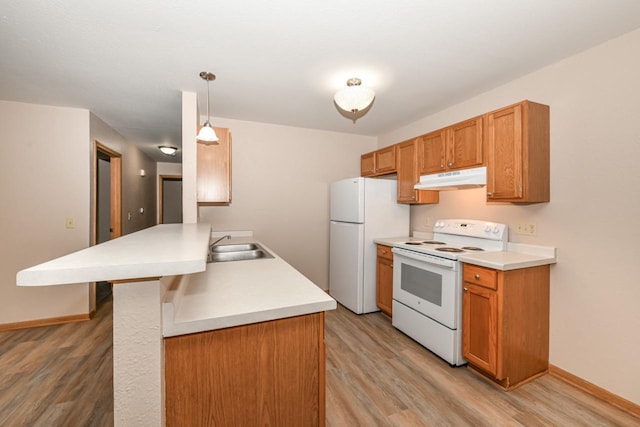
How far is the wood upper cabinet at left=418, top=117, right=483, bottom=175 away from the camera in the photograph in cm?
245

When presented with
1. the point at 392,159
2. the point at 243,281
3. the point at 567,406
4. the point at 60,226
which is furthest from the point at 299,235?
the point at 567,406

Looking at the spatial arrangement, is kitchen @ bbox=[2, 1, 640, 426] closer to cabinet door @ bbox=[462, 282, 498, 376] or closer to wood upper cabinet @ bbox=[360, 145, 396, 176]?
cabinet door @ bbox=[462, 282, 498, 376]

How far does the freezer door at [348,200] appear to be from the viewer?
329 cm

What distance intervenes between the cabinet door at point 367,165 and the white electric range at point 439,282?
1.22 metres

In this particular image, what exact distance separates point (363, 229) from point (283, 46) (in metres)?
2.05

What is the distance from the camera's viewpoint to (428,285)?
2.51m

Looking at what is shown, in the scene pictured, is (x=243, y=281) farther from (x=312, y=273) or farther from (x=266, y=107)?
(x=312, y=273)

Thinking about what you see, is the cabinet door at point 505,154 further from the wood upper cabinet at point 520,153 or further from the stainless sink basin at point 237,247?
the stainless sink basin at point 237,247

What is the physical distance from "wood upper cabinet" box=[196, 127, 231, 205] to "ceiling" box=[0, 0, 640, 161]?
0.50 meters

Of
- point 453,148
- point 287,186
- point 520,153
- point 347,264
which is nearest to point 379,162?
point 453,148

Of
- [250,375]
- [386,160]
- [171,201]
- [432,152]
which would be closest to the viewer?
[250,375]

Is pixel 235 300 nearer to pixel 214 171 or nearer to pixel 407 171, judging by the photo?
pixel 214 171

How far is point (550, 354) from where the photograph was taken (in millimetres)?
2199

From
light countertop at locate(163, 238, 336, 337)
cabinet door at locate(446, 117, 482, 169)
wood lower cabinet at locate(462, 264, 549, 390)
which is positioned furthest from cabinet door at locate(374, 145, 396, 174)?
light countertop at locate(163, 238, 336, 337)
